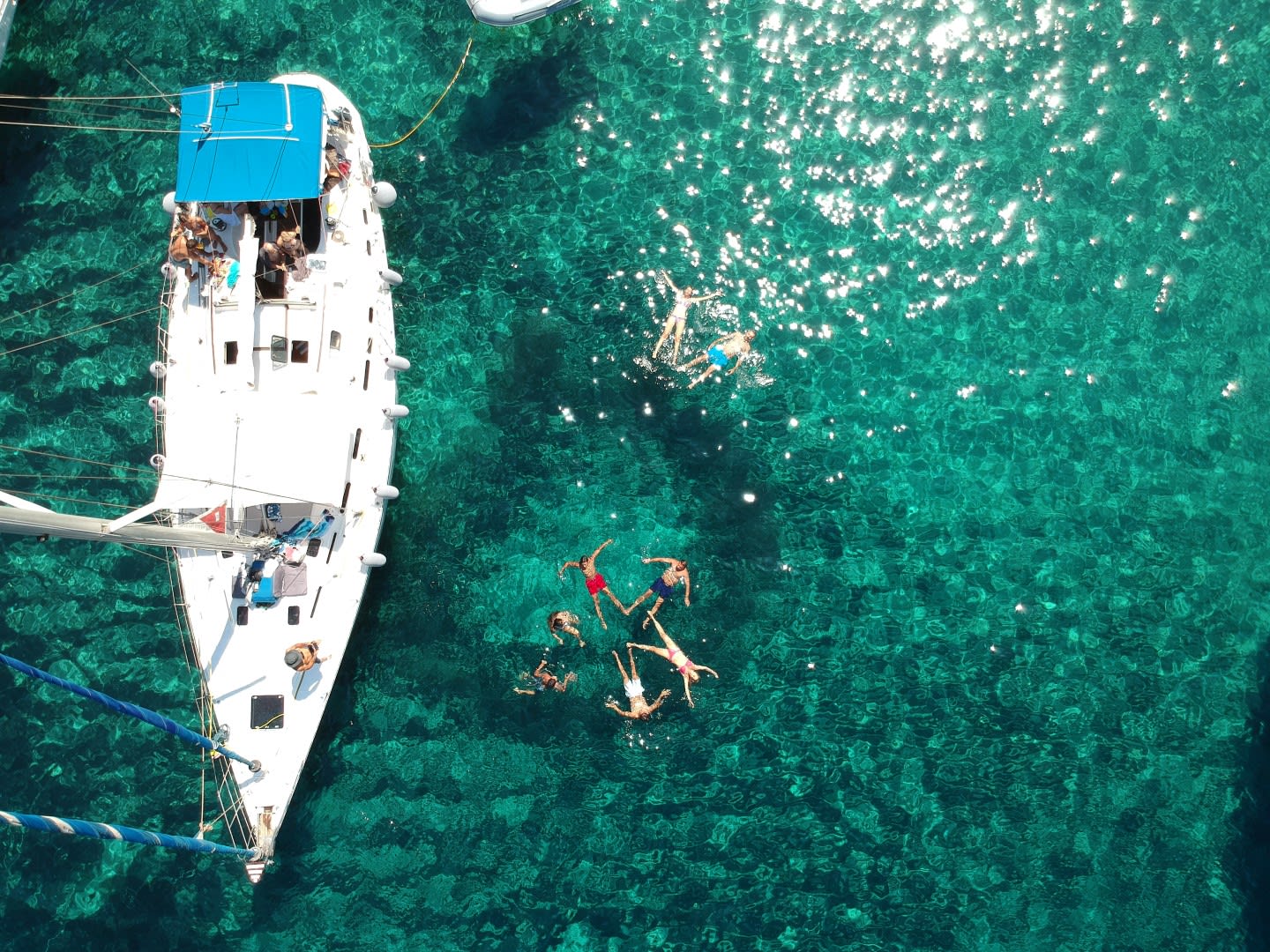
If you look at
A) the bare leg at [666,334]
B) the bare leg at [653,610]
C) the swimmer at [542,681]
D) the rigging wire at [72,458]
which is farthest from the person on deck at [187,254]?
the bare leg at [653,610]

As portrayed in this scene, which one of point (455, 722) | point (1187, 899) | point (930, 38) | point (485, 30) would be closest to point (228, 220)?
point (485, 30)

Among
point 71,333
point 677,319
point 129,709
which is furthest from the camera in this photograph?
point 71,333

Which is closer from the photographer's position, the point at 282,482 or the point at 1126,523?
the point at 282,482

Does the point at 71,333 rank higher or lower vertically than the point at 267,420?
higher

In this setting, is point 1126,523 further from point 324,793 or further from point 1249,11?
point 324,793

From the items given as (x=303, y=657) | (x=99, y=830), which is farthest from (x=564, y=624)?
(x=99, y=830)

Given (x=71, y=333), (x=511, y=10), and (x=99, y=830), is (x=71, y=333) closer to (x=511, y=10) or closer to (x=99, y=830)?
(x=511, y=10)

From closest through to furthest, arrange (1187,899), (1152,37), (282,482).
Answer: (282,482) < (1187,899) < (1152,37)

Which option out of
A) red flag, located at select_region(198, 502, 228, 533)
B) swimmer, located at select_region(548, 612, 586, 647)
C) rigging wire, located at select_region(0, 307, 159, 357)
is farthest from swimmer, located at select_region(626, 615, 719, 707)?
rigging wire, located at select_region(0, 307, 159, 357)
